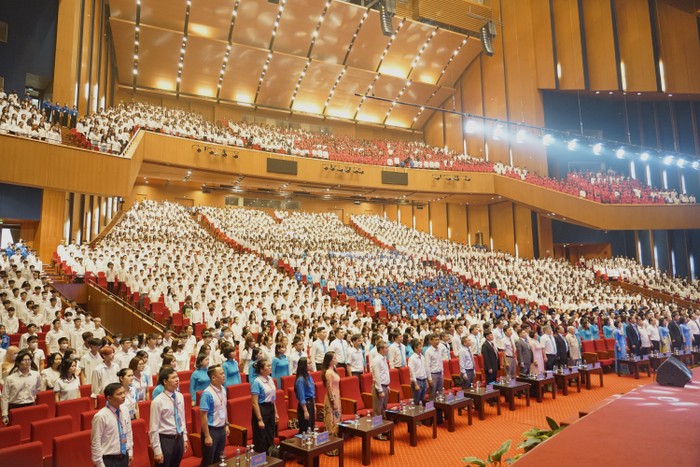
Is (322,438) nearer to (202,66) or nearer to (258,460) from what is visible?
(258,460)

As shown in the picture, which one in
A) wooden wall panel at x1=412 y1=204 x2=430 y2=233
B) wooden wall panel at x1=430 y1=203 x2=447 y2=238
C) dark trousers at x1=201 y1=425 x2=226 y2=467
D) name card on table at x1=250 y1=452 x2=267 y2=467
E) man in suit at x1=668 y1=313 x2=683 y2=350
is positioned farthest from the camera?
wooden wall panel at x1=412 y1=204 x2=430 y2=233

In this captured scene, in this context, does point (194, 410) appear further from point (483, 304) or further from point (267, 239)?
point (267, 239)

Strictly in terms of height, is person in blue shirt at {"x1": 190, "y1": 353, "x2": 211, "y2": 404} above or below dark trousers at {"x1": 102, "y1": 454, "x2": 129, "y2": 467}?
above

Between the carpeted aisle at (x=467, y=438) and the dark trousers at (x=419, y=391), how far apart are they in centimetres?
35

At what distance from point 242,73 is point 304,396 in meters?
21.8

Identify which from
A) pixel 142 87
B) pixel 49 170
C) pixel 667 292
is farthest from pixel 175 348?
pixel 142 87

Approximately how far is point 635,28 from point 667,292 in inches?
463

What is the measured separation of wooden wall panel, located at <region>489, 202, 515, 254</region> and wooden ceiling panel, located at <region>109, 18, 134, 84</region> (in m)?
18.6

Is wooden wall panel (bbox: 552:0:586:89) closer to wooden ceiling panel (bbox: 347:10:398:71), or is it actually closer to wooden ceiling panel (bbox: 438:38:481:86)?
wooden ceiling panel (bbox: 438:38:481:86)

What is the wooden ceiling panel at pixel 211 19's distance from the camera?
20.2m

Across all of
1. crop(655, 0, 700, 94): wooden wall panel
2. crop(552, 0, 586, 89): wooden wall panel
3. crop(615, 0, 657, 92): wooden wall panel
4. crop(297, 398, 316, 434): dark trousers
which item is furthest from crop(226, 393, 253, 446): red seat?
crop(655, 0, 700, 94): wooden wall panel

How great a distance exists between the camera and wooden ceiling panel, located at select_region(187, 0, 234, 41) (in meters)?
20.2

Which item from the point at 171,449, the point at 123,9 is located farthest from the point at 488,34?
the point at 171,449

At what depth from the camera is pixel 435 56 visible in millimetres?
25797
